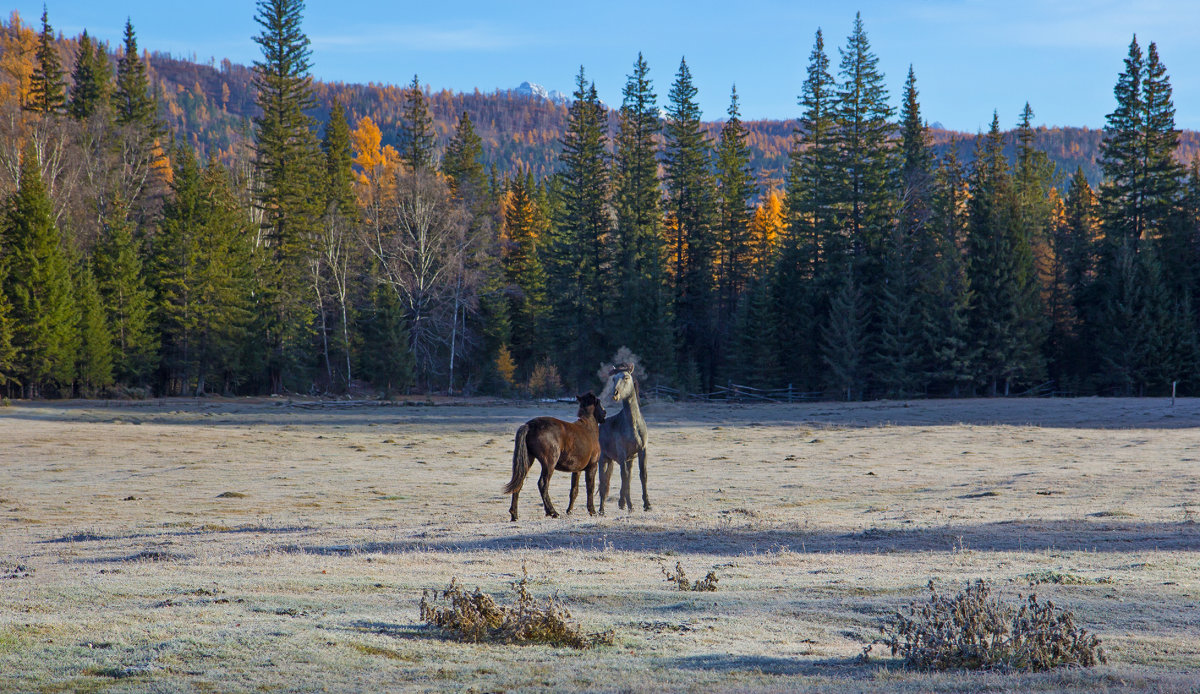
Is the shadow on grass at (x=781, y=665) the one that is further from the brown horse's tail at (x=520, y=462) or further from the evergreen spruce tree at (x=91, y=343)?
the evergreen spruce tree at (x=91, y=343)

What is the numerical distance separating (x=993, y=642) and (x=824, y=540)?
6369 mm

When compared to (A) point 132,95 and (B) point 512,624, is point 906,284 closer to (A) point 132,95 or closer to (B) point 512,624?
(B) point 512,624

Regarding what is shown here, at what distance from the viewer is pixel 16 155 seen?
185 feet

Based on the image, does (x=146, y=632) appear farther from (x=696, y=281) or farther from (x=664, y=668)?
(x=696, y=281)

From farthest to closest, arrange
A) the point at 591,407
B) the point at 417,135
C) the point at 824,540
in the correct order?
the point at 417,135
the point at 591,407
the point at 824,540

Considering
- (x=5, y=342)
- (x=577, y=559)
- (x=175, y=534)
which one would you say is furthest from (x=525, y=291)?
(x=577, y=559)

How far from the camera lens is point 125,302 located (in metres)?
52.2

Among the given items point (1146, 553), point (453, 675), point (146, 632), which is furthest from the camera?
point (1146, 553)

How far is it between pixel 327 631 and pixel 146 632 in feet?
4.14

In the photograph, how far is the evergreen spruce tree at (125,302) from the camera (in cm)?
5181

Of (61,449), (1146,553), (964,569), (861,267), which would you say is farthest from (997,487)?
(861,267)

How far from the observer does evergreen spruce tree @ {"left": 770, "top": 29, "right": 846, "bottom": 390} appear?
199ft

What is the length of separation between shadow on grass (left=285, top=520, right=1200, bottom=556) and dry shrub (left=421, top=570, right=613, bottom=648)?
4.74 m

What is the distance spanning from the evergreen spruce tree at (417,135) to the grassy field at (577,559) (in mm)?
50049
